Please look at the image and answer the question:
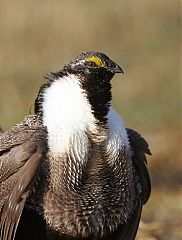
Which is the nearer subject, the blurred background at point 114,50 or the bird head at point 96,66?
the bird head at point 96,66

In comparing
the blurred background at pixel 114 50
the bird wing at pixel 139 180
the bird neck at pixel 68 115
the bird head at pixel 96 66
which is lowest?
the bird wing at pixel 139 180

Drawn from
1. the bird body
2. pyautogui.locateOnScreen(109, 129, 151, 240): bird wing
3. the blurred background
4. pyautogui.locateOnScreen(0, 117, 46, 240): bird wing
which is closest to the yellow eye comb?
the bird body

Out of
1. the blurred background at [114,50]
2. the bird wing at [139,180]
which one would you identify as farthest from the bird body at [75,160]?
the blurred background at [114,50]

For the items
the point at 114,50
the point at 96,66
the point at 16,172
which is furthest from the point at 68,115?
the point at 114,50

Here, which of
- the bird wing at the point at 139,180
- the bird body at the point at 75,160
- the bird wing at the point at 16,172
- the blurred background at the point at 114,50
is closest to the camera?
the bird wing at the point at 16,172

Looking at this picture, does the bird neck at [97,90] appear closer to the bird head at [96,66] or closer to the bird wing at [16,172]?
the bird head at [96,66]

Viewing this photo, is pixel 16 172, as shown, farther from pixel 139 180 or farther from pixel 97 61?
pixel 139 180

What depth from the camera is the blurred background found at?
554 inches

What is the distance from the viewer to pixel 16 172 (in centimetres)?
737

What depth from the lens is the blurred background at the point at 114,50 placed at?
1408 cm

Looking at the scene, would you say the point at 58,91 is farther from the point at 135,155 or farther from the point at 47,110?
the point at 135,155

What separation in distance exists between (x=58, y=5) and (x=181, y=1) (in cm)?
182

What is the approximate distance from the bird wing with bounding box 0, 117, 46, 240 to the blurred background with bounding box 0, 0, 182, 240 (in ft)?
17.5

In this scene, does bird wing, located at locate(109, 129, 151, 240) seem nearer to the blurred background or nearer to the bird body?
the bird body
